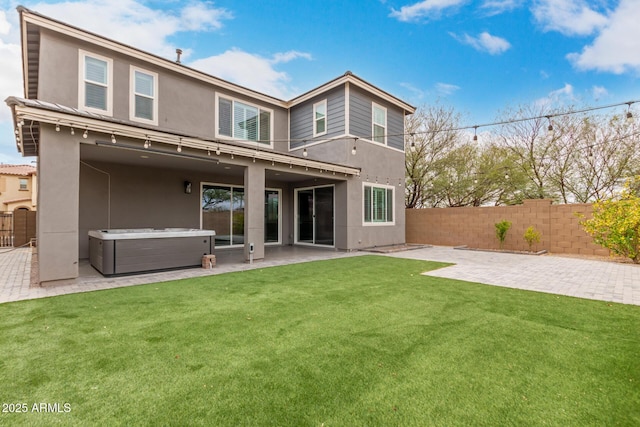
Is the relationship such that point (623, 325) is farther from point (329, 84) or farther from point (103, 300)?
A: point (329, 84)

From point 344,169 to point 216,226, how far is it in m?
4.52

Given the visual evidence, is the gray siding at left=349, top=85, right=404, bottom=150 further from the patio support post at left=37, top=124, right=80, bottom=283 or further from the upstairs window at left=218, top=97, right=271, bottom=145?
the patio support post at left=37, top=124, right=80, bottom=283

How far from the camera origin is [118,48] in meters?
7.57

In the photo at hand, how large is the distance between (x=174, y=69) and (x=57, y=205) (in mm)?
5404

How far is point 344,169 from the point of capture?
30.9 feet

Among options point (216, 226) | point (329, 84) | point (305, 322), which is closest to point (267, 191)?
point (216, 226)

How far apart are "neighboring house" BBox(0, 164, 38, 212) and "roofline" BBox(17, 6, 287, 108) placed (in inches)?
851

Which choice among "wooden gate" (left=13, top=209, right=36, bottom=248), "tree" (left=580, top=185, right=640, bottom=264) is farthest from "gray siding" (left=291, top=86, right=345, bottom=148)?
"wooden gate" (left=13, top=209, right=36, bottom=248)

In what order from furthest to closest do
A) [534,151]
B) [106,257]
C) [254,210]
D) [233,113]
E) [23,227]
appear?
[534,151] → [23,227] → [233,113] → [254,210] → [106,257]

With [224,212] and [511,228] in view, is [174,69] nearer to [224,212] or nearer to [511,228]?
[224,212]

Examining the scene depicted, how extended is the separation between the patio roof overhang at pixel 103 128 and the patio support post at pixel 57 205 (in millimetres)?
257

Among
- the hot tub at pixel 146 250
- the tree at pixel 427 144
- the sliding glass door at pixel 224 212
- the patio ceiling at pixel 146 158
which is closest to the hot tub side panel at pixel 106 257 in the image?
the hot tub at pixel 146 250

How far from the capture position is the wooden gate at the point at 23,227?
11430mm

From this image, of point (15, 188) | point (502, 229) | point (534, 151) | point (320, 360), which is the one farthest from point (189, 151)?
point (15, 188)
